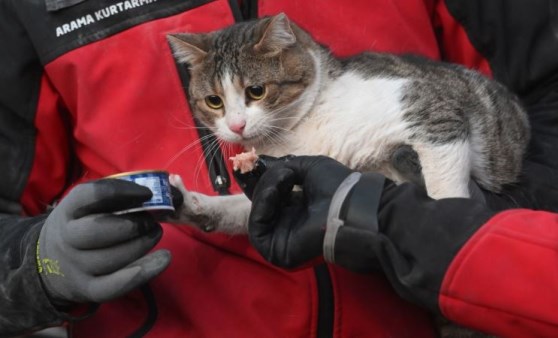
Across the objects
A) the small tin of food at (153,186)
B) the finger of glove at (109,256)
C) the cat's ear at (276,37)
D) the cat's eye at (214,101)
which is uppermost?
the cat's ear at (276,37)

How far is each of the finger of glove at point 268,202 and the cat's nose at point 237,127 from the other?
367 mm

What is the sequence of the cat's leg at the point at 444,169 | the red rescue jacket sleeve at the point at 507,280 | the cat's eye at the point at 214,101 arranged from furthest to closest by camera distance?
1. the cat's eye at the point at 214,101
2. the cat's leg at the point at 444,169
3. the red rescue jacket sleeve at the point at 507,280

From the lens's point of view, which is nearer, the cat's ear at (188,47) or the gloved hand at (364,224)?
the gloved hand at (364,224)

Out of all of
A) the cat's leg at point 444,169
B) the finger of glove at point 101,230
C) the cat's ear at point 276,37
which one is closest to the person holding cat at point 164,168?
the finger of glove at point 101,230

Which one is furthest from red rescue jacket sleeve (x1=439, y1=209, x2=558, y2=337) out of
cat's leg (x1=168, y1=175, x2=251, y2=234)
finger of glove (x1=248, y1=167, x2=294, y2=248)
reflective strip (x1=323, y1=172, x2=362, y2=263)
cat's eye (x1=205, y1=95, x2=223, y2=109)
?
cat's eye (x1=205, y1=95, x2=223, y2=109)

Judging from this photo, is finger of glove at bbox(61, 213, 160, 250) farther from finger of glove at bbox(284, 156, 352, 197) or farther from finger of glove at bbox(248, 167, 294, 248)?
finger of glove at bbox(284, 156, 352, 197)

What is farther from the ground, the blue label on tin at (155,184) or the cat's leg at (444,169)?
the blue label on tin at (155,184)

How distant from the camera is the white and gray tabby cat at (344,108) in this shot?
161 cm

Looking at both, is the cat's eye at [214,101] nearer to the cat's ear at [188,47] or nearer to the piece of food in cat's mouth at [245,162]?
the cat's ear at [188,47]

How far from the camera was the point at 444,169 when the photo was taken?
1568 mm

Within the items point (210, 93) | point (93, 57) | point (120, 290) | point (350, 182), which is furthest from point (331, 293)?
point (93, 57)

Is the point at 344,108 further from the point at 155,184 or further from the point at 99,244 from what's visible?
the point at 99,244

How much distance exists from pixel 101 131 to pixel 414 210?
903 millimetres

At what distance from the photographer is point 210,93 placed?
70.1 inches
